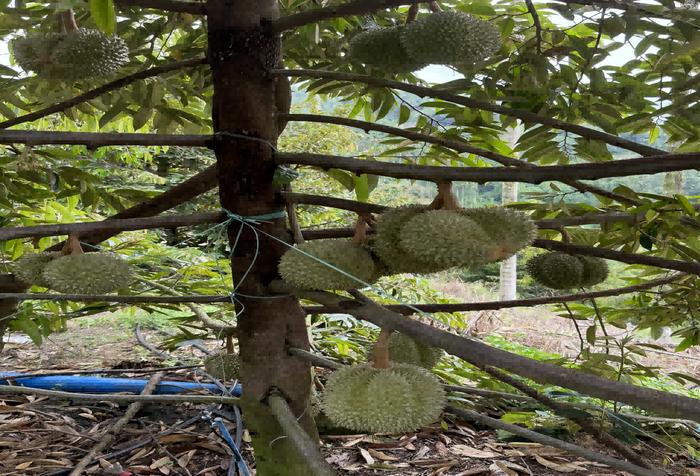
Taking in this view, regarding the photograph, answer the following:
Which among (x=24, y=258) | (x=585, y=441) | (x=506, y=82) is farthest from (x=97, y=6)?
(x=585, y=441)

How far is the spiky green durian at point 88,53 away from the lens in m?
1.67

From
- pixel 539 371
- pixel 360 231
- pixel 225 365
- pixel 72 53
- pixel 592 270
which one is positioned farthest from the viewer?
pixel 225 365

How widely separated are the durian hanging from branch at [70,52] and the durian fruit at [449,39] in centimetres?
81

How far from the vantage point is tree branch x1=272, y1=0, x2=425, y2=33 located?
4.20 feet

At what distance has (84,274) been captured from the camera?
137 cm

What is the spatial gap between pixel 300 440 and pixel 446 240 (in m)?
0.52

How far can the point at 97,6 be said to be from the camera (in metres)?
0.93

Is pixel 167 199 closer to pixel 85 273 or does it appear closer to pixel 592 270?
pixel 85 273

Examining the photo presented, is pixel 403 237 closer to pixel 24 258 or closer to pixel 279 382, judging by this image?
pixel 279 382

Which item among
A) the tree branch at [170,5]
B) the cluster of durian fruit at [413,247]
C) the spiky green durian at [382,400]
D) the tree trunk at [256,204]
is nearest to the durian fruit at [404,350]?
the tree trunk at [256,204]

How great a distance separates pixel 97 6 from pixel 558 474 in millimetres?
2148

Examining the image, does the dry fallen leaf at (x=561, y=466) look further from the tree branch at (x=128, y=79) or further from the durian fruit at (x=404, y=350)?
the tree branch at (x=128, y=79)

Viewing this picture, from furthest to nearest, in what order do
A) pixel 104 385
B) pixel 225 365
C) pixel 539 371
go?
1. pixel 104 385
2. pixel 225 365
3. pixel 539 371

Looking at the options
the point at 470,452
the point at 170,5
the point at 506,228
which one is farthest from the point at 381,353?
the point at 470,452
